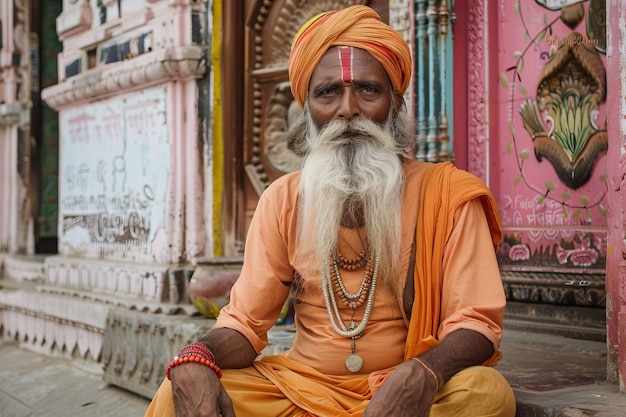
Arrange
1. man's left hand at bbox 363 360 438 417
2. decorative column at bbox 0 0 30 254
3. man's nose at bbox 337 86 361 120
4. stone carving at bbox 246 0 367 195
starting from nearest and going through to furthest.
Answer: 1. man's left hand at bbox 363 360 438 417
2. man's nose at bbox 337 86 361 120
3. stone carving at bbox 246 0 367 195
4. decorative column at bbox 0 0 30 254

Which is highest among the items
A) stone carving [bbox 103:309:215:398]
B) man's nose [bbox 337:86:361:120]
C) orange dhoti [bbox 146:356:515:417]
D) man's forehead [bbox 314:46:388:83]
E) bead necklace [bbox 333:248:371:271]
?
man's forehead [bbox 314:46:388:83]

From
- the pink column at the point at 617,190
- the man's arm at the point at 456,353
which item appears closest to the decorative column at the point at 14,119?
the pink column at the point at 617,190

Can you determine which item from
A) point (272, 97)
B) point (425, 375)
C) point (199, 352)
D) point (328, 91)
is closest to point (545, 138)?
point (328, 91)

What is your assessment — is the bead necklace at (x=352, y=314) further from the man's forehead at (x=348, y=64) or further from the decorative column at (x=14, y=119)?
the decorative column at (x=14, y=119)

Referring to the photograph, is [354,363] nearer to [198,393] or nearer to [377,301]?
[377,301]

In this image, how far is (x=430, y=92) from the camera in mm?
3957

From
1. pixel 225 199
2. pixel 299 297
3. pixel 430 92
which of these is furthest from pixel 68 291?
pixel 299 297

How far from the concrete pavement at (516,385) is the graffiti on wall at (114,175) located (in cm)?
95

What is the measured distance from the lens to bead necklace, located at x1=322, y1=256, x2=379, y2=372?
2359 mm

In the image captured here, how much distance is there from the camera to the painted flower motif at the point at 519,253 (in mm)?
3904

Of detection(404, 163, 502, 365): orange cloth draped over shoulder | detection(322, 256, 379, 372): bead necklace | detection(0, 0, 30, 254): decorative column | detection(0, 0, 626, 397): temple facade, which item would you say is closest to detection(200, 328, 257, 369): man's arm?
detection(322, 256, 379, 372): bead necklace

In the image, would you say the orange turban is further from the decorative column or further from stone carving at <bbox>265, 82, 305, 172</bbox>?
the decorative column

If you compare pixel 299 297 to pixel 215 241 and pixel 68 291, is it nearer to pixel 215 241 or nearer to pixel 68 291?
pixel 215 241

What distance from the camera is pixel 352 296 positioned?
2.40 metres
